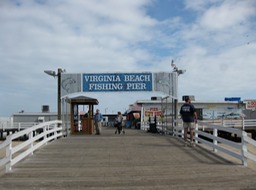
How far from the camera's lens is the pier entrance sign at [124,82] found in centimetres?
2078

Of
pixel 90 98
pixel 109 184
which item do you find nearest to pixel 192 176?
pixel 109 184

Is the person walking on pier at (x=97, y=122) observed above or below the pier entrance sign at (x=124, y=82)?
below

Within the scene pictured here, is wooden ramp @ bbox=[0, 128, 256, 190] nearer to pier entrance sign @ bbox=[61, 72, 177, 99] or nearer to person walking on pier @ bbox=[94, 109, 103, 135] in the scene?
pier entrance sign @ bbox=[61, 72, 177, 99]

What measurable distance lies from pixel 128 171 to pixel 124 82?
40.7ft

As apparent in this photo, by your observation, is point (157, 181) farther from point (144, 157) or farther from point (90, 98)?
point (90, 98)

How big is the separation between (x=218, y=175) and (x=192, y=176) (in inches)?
24.1

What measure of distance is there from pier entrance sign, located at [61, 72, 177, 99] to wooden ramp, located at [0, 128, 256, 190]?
8593 millimetres

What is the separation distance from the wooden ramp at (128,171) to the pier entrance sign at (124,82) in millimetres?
8593

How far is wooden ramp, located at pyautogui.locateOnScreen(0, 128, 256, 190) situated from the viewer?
24.3ft

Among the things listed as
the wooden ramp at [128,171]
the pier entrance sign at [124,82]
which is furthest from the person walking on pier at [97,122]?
the wooden ramp at [128,171]

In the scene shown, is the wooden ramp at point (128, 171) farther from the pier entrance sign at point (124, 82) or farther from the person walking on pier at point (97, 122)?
the person walking on pier at point (97, 122)

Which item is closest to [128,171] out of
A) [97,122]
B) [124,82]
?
[124,82]

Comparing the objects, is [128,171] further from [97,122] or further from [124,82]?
[97,122]

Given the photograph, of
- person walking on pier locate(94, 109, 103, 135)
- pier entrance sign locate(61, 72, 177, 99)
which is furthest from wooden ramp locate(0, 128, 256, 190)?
person walking on pier locate(94, 109, 103, 135)
